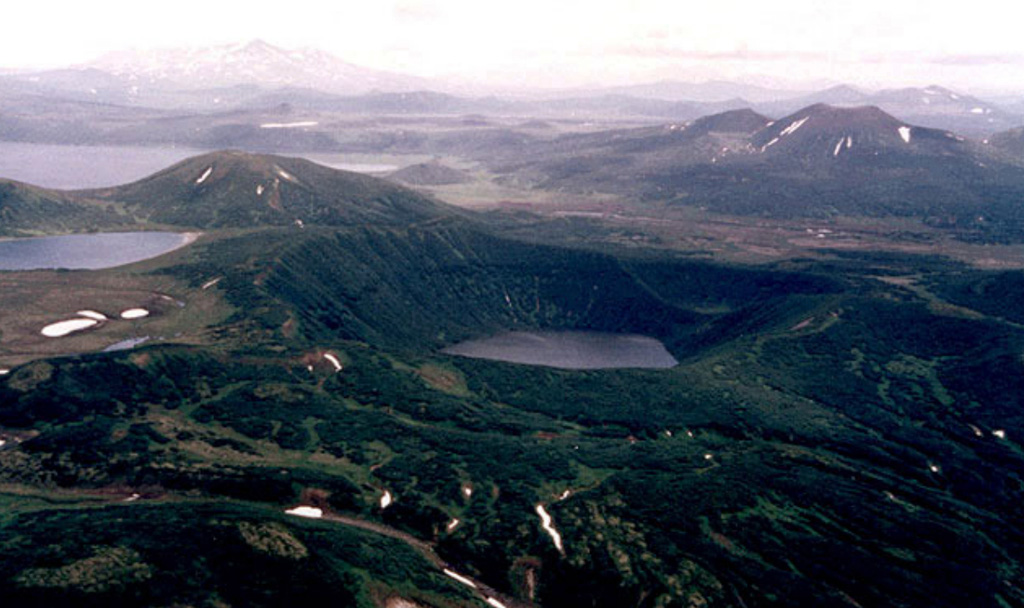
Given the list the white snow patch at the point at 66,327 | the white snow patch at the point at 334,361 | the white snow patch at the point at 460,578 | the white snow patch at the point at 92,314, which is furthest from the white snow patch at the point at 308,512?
the white snow patch at the point at 92,314

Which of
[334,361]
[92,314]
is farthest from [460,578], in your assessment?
[92,314]

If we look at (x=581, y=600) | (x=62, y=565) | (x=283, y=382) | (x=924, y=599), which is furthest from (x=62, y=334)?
(x=924, y=599)

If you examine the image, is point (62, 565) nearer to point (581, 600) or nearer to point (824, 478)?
point (581, 600)

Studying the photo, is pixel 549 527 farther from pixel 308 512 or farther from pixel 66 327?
pixel 66 327

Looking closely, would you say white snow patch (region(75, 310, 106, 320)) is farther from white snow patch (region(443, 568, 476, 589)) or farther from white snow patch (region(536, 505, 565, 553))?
white snow patch (region(443, 568, 476, 589))

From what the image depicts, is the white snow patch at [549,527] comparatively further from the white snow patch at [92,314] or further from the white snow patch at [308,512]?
the white snow patch at [92,314]

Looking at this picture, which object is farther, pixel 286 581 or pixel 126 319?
pixel 126 319
